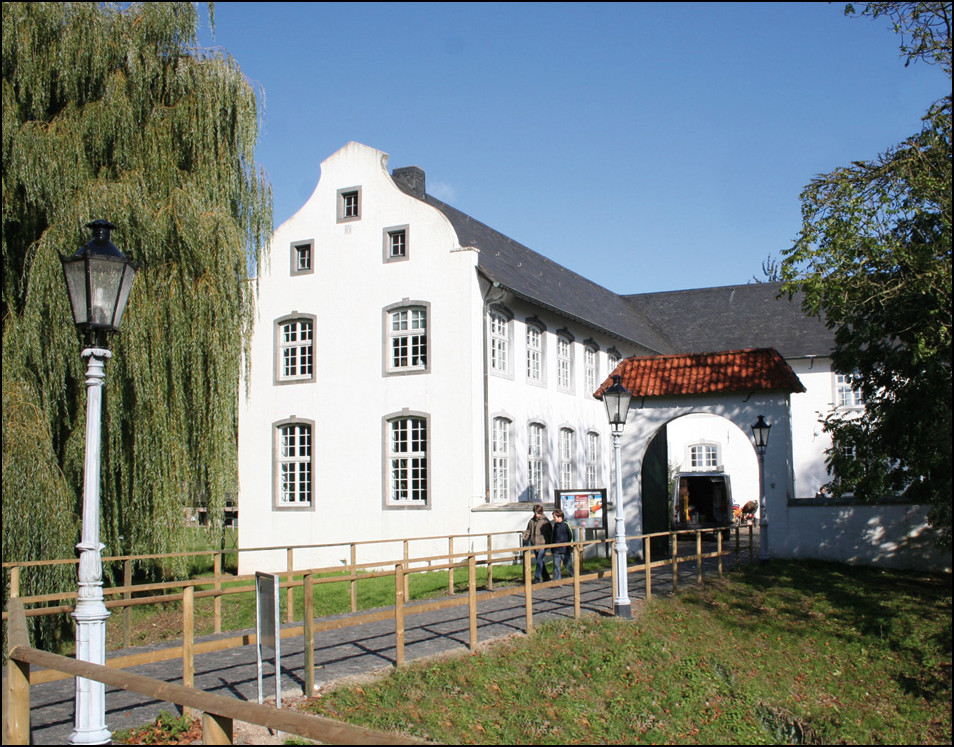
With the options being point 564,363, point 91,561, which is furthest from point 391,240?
point 91,561

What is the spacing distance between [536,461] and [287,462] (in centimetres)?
647

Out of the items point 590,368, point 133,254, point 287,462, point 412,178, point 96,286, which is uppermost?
point 412,178

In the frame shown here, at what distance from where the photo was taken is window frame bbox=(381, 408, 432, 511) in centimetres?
2220

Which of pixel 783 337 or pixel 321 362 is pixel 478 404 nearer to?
pixel 321 362

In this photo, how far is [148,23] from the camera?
46.3 ft

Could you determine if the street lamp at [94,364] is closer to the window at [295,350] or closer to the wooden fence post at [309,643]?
the wooden fence post at [309,643]

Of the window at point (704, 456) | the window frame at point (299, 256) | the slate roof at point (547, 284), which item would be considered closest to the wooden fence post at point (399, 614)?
the slate roof at point (547, 284)

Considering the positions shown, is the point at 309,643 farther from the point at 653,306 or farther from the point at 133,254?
the point at 653,306

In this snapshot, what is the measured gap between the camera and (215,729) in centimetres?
360

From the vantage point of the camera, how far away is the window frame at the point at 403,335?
2250 centimetres

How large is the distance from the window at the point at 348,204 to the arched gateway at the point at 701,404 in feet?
25.4

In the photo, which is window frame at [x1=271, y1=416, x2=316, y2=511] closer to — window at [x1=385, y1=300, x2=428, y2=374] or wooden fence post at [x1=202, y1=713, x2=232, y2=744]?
window at [x1=385, y1=300, x2=428, y2=374]

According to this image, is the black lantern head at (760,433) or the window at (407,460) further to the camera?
the window at (407,460)

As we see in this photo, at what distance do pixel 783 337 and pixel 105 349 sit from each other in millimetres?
30950
